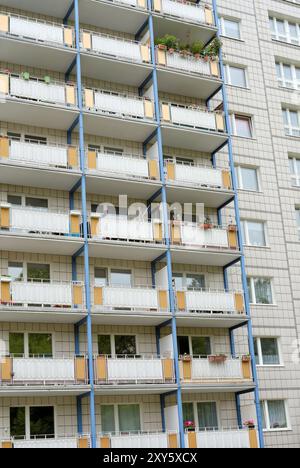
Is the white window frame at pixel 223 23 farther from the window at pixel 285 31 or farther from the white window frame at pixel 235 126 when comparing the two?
the white window frame at pixel 235 126

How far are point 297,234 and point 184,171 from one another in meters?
6.94

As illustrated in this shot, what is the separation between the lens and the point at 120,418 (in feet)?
82.6

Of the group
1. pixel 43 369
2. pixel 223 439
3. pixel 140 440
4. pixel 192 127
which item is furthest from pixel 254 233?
pixel 43 369

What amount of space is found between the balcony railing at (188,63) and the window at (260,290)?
28.7ft

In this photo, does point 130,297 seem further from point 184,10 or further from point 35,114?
point 184,10

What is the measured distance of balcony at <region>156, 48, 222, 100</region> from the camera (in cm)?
2944

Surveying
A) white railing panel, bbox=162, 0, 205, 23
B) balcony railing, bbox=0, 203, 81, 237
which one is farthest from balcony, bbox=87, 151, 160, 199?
white railing panel, bbox=162, 0, 205, 23

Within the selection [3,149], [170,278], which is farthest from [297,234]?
[3,149]

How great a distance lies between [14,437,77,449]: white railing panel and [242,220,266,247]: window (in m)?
12.2

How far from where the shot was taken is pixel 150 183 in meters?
27.2

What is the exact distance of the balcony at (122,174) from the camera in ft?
87.1

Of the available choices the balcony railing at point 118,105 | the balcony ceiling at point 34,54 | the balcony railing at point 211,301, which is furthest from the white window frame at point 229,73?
the balcony railing at point 211,301

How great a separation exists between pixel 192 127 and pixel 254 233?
548cm

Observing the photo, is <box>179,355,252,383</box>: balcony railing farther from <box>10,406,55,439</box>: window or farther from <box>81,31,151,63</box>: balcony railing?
<box>81,31,151,63</box>: balcony railing
